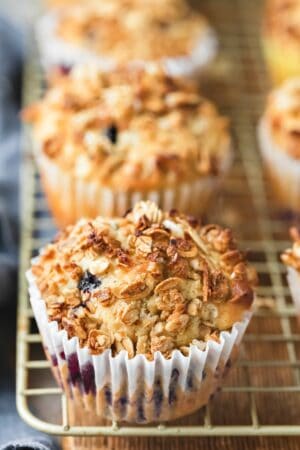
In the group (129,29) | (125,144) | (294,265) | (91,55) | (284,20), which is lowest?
(294,265)

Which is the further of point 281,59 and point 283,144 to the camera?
point 281,59

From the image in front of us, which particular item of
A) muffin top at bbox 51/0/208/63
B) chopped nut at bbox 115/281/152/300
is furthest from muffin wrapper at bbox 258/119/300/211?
chopped nut at bbox 115/281/152/300

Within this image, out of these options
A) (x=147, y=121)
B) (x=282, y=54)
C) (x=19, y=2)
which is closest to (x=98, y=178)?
(x=147, y=121)

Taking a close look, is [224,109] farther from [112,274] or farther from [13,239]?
[112,274]

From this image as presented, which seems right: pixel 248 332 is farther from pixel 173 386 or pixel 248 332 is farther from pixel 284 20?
pixel 284 20

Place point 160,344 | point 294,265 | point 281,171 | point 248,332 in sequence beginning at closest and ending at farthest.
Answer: point 160,344 → point 294,265 → point 248,332 → point 281,171

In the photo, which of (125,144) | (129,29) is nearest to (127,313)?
(125,144)

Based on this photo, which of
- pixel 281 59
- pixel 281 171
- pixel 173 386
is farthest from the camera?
pixel 281 59
